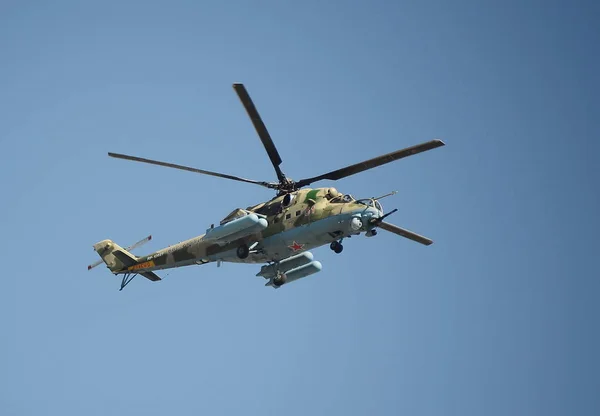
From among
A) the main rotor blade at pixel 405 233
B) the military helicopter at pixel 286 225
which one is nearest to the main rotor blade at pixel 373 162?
the military helicopter at pixel 286 225

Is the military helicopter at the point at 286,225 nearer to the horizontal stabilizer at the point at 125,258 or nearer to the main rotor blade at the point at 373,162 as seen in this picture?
the main rotor blade at the point at 373,162

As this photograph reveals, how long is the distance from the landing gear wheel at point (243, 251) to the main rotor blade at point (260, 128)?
350cm

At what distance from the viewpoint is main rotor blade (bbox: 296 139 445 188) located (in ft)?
109

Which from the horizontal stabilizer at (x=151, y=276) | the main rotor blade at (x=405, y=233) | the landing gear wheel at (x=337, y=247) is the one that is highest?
the main rotor blade at (x=405, y=233)

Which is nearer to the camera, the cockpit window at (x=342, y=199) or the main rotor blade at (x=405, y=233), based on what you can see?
the cockpit window at (x=342, y=199)

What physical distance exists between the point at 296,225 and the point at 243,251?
3.04 meters

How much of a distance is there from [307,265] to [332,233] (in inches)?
144

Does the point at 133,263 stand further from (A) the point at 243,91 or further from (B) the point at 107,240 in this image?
(A) the point at 243,91

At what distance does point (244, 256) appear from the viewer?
37969 millimetres

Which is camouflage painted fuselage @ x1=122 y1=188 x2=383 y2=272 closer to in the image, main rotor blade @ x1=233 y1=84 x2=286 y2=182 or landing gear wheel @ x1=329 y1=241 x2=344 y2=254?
landing gear wheel @ x1=329 y1=241 x2=344 y2=254

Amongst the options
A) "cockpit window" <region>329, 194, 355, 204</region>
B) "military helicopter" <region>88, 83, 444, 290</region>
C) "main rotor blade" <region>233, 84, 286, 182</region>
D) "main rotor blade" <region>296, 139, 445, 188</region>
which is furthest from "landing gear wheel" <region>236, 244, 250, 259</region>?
"cockpit window" <region>329, 194, 355, 204</region>

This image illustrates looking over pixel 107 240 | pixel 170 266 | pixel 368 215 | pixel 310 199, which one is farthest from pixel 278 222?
pixel 107 240

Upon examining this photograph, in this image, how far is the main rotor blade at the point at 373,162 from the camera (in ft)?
109

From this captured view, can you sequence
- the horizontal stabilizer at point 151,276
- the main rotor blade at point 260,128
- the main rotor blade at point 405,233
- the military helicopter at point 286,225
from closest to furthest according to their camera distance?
1. the main rotor blade at point 260,128
2. the military helicopter at point 286,225
3. the main rotor blade at point 405,233
4. the horizontal stabilizer at point 151,276
